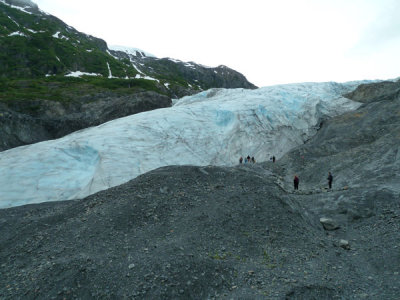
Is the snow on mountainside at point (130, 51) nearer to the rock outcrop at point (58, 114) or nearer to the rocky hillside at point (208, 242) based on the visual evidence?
the rock outcrop at point (58, 114)

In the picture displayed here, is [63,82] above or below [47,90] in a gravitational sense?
above

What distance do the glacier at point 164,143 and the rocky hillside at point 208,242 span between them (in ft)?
11.5

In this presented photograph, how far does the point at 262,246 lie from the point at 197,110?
20.9 m

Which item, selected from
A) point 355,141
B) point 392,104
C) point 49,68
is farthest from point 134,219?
point 49,68

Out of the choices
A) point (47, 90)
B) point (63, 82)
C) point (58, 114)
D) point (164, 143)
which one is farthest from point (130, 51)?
point (164, 143)

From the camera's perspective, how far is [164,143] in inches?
868

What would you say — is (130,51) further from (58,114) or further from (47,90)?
(58,114)

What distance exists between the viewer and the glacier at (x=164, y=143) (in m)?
16.0

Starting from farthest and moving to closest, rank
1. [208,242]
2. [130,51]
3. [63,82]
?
[130,51], [63,82], [208,242]

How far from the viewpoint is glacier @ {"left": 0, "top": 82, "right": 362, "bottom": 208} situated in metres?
16.0

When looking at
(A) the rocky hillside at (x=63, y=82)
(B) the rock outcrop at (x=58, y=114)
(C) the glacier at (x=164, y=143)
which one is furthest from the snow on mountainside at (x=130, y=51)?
(C) the glacier at (x=164, y=143)

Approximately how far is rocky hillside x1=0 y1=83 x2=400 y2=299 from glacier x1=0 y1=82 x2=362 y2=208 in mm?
3516

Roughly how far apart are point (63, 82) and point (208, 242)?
4780cm

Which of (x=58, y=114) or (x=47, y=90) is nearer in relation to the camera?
(x=58, y=114)
